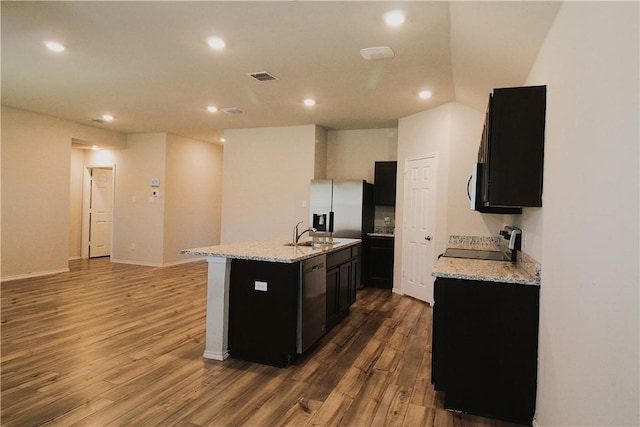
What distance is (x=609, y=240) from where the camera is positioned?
1246mm

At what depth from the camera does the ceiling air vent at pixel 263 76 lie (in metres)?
4.05

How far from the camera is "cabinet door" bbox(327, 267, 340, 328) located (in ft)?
12.5

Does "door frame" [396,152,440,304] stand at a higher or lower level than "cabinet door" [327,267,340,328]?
higher

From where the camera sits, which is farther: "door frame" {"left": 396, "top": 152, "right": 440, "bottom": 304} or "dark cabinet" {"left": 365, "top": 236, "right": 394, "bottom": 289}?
"dark cabinet" {"left": 365, "top": 236, "right": 394, "bottom": 289}

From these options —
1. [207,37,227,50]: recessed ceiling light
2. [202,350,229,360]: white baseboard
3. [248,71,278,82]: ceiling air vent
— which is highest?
[248,71,278,82]: ceiling air vent

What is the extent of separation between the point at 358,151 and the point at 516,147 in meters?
4.62

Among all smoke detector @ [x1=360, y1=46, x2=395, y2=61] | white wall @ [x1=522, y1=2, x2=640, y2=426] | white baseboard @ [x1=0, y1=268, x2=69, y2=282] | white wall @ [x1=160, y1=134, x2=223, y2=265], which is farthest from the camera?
white wall @ [x1=160, y1=134, x2=223, y2=265]

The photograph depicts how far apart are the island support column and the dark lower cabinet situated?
1.70 meters

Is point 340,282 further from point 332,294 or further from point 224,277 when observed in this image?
point 224,277

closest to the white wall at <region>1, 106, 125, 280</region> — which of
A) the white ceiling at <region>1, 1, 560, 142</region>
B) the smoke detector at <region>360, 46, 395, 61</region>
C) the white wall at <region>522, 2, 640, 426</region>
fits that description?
the white ceiling at <region>1, 1, 560, 142</region>

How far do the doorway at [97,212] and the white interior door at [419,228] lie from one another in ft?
21.7

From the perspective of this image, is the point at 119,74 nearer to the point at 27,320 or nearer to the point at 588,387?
the point at 27,320

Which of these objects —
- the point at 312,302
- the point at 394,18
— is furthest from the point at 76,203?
the point at 394,18

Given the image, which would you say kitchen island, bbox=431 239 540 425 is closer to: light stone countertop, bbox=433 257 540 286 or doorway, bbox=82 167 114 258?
light stone countertop, bbox=433 257 540 286
